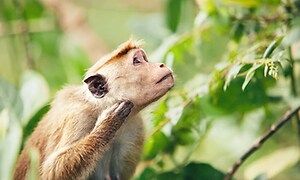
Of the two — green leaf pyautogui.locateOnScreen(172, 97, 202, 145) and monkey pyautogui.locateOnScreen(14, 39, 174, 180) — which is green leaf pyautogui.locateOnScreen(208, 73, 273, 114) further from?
monkey pyautogui.locateOnScreen(14, 39, 174, 180)

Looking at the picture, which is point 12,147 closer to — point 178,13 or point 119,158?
point 119,158

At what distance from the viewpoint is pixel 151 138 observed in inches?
153

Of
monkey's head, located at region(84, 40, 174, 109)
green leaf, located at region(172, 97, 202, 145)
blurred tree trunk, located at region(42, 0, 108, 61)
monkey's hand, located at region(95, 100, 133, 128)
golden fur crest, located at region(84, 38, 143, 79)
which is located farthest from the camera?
blurred tree trunk, located at region(42, 0, 108, 61)

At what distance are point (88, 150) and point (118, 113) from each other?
21cm

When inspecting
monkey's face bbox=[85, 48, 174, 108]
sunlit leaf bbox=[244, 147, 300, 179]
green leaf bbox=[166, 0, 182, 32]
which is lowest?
sunlit leaf bbox=[244, 147, 300, 179]

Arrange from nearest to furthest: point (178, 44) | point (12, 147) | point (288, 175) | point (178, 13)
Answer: point (12, 147)
point (178, 44)
point (178, 13)
point (288, 175)

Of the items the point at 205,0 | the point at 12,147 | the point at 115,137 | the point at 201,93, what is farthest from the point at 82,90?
the point at 12,147

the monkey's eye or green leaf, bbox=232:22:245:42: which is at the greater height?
the monkey's eye

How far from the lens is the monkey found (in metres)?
3.39

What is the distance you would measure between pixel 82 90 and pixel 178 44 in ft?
2.38

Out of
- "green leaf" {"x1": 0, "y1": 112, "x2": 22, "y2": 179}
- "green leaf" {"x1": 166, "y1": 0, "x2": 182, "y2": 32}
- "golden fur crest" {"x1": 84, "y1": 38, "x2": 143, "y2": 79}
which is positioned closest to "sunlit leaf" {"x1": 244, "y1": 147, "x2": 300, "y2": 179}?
"green leaf" {"x1": 166, "y1": 0, "x2": 182, "y2": 32}

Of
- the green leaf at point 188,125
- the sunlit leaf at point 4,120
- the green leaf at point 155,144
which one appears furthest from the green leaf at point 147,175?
the sunlit leaf at point 4,120

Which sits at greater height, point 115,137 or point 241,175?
point 115,137

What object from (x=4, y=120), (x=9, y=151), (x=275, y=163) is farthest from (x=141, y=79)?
(x=275, y=163)
